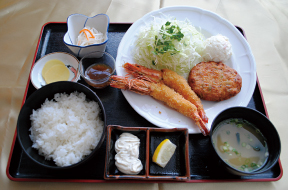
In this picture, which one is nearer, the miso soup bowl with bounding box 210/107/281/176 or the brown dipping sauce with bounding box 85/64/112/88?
the miso soup bowl with bounding box 210/107/281/176

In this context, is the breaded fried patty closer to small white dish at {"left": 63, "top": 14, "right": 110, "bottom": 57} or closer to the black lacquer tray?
the black lacquer tray

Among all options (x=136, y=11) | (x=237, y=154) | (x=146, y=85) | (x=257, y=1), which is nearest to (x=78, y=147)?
(x=146, y=85)

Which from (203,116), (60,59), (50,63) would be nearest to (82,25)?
(60,59)

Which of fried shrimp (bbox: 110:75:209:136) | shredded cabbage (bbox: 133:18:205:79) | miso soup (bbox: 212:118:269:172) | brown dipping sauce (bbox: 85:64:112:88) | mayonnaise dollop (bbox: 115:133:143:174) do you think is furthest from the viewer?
shredded cabbage (bbox: 133:18:205:79)

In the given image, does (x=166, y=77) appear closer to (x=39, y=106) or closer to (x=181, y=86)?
(x=181, y=86)

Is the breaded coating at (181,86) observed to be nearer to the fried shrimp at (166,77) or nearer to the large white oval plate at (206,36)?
the fried shrimp at (166,77)

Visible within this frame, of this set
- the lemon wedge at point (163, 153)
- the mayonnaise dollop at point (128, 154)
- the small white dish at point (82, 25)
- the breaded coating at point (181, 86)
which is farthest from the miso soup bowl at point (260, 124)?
the small white dish at point (82, 25)

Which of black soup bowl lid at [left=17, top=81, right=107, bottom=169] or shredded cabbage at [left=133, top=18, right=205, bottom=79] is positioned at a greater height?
shredded cabbage at [left=133, top=18, right=205, bottom=79]

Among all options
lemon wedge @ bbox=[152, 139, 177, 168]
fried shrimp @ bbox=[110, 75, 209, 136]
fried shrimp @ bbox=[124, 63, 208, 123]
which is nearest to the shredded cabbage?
fried shrimp @ bbox=[124, 63, 208, 123]
